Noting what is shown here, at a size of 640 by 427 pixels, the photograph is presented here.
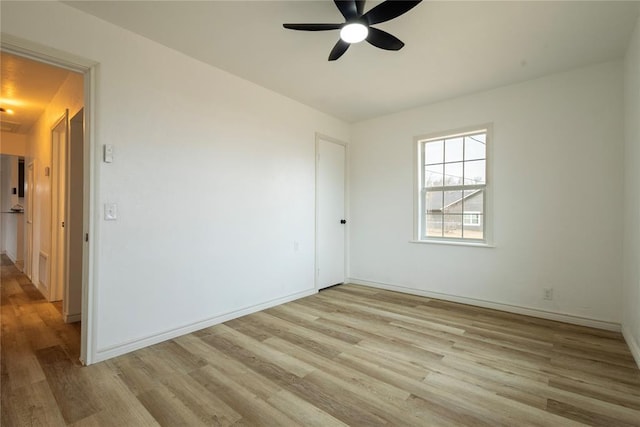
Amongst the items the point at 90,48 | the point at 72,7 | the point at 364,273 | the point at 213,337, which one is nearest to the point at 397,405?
the point at 213,337

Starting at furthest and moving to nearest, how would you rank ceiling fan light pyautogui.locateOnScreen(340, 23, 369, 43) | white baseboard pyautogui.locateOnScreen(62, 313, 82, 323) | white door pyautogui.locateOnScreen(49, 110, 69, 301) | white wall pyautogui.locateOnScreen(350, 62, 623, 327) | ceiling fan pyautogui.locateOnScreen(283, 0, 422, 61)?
white door pyautogui.locateOnScreen(49, 110, 69, 301)
white baseboard pyautogui.locateOnScreen(62, 313, 82, 323)
white wall pyautogui.locateOnScreen(350, 62, 623, 327)
ceiling fan light pyautogui.locateOnScreen(340, 23, 369, 43)
ceiling fan pyautogui.locateOnScreen(283, 0, 422, 61)

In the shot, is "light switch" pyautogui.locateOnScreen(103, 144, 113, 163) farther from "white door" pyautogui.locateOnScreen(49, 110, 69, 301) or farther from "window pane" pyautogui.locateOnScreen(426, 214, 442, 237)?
"window pane" pyautogui.locateOnScreen(426, 214, 442, 237)

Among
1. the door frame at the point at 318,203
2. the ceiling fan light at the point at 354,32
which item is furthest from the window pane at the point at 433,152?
the ceiling fan light at the point at 354,32

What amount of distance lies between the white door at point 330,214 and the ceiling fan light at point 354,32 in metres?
2.14

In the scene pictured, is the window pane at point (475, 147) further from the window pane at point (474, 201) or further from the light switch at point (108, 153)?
the light switch at point (108, 153)

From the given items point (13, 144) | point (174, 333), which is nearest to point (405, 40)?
point (174, 333)

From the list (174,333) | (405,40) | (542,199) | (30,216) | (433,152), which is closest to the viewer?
(405,40)

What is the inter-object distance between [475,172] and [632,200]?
58.6 inches

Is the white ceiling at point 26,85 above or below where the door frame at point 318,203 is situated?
above

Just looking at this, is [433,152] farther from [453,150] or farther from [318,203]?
[318,203]

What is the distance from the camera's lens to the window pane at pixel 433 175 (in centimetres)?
407

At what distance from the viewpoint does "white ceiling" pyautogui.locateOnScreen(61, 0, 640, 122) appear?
218 centimetres

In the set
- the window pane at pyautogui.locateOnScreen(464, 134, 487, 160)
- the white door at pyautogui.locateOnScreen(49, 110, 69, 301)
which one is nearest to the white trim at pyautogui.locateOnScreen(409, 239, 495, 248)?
the window pane at pyautogui.locateOnScreen(464, 134, 487, 160)

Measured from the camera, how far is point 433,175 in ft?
13.5
